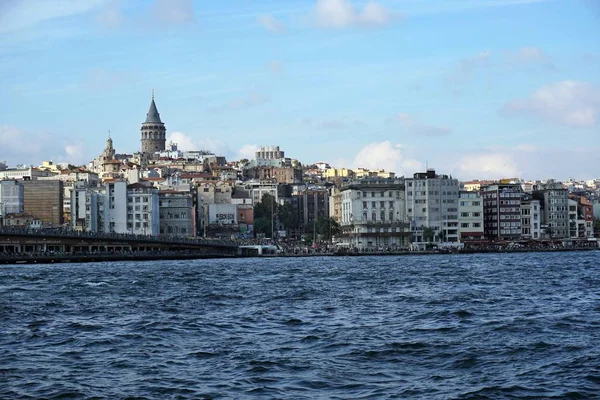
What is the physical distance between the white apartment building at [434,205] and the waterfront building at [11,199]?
51402 mm

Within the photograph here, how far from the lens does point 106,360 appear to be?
1021 inches

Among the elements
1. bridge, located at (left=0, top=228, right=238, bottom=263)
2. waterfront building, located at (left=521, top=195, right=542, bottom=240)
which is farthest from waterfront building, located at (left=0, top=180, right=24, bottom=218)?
waterfront building, located at (left=521, top=195, right=542, bottom=240)

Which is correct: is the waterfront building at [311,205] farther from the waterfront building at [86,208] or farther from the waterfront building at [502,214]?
the waterfront building at [86,208]

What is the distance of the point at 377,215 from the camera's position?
442 feet

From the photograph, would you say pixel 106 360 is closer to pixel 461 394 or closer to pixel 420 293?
pixel 461 394

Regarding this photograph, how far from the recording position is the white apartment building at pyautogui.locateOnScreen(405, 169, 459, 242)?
13250 cm

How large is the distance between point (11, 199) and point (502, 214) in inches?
2450

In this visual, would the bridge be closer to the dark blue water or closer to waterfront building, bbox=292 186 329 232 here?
waterfront building, bbox=292 186 329 232

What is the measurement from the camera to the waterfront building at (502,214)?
13850 cm

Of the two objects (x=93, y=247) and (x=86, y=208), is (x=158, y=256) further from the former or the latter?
(x=86, y=208)

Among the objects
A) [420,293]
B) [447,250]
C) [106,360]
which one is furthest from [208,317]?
[447,250]

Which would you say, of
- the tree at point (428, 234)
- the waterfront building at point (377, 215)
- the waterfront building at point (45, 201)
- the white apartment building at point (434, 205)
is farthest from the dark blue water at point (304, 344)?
the waterfront building at point (45, 201)

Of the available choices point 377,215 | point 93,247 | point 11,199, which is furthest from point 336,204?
point 93,247

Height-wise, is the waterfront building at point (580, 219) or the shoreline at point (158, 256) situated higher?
the waterfront building at point (580, 219)
